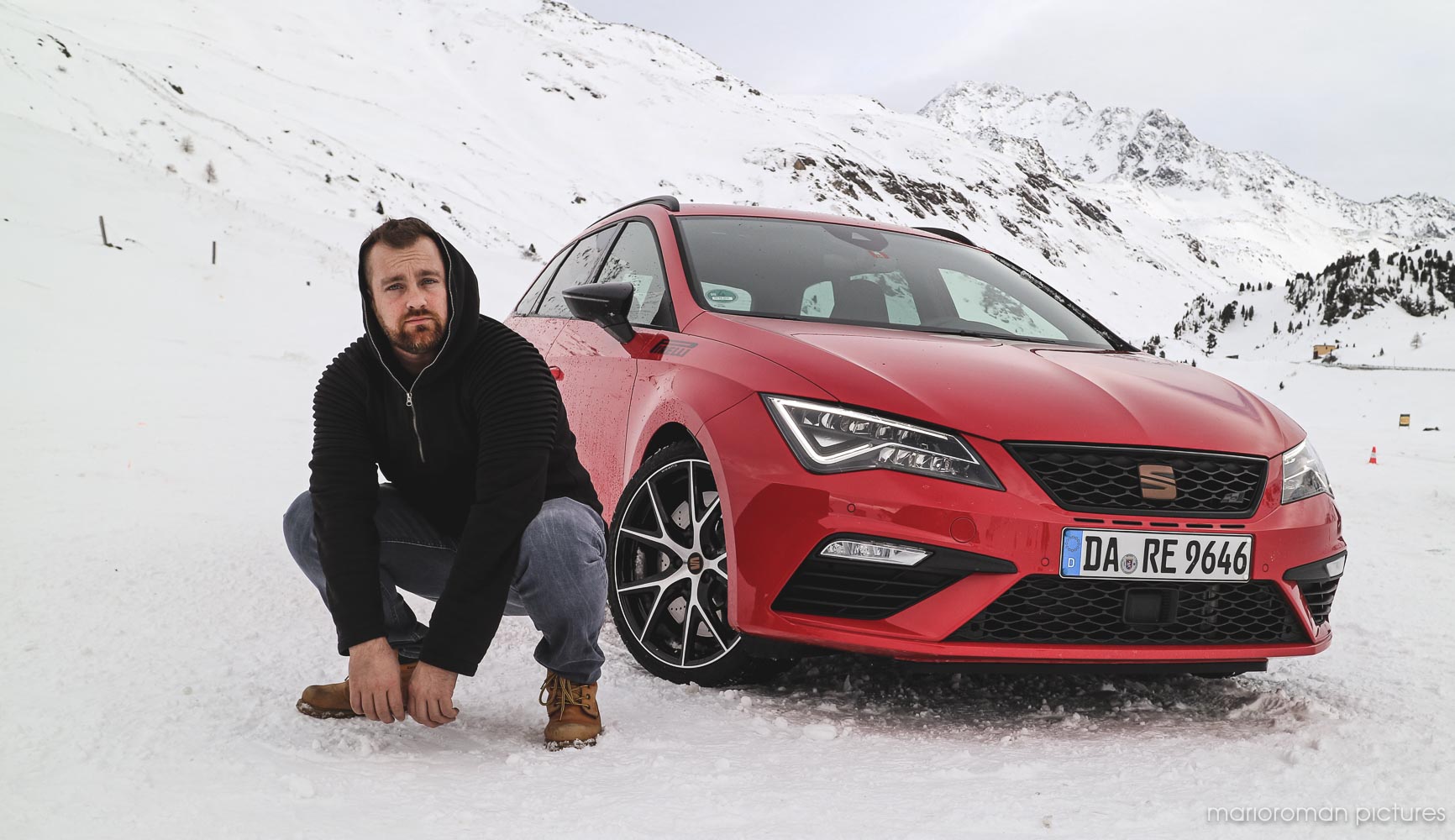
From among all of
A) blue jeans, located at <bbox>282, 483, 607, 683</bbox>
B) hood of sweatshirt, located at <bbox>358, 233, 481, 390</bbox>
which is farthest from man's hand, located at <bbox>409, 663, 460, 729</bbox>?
hood of sweatshirt, located at <bbox>358, 233, 481, 390</bbox>

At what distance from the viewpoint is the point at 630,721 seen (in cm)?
275

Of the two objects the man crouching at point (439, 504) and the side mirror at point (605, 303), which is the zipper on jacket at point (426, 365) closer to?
the man crouching at point (439, 504)

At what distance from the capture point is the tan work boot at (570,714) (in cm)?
254

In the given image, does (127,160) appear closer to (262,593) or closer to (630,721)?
(262,593)

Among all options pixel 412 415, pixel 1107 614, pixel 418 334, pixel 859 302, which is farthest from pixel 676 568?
pixel 859 302

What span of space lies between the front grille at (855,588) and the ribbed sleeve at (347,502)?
0.98 metres

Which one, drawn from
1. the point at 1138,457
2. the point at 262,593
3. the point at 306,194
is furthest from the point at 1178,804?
the point at 306,194

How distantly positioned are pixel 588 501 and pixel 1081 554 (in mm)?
1215

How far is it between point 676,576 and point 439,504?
723mm

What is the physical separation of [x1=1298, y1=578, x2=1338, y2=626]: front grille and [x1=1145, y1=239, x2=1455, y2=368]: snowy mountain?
43.6 feet

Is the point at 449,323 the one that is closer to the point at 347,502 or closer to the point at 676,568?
the point at 347,502

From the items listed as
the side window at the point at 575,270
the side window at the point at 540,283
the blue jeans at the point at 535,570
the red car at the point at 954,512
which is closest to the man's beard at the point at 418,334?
the blue jeans at the point at 535,570

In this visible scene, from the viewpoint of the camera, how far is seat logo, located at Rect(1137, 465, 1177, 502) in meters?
2.65

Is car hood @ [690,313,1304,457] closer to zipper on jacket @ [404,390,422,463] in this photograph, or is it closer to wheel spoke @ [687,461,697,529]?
wheel spoke @ [687,461,697,529]
